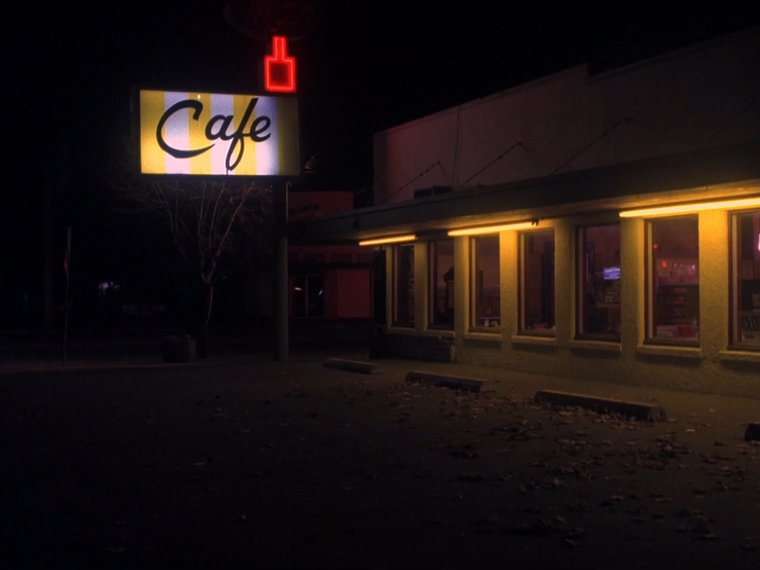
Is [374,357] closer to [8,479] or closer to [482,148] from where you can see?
[482,148]

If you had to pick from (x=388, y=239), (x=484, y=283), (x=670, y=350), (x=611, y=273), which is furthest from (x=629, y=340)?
(x=388, y=239)

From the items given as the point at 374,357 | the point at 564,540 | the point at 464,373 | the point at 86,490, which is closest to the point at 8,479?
the point at 86,490

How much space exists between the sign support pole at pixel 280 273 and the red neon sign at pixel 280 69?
2239 millimetres

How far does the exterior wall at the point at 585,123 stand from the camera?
15.2m

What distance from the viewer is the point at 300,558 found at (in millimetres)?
6887

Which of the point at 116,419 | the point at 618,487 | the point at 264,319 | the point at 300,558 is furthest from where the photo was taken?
the point at 264,319

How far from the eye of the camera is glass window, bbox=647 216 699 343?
51.8 feet

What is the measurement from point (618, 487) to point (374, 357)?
15130 millimetres

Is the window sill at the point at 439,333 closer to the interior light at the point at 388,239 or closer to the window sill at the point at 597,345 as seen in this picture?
the interior light at the point at 388,239

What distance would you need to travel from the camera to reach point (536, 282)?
19.4 meters

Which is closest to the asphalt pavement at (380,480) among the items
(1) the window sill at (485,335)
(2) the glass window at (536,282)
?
(2) the glass window at (536,282)

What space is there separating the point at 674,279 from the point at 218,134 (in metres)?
11.1

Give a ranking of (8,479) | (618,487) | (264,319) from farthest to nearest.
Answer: (264,319), (8,479), (618,487)

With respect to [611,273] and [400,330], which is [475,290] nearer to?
[400,330]
